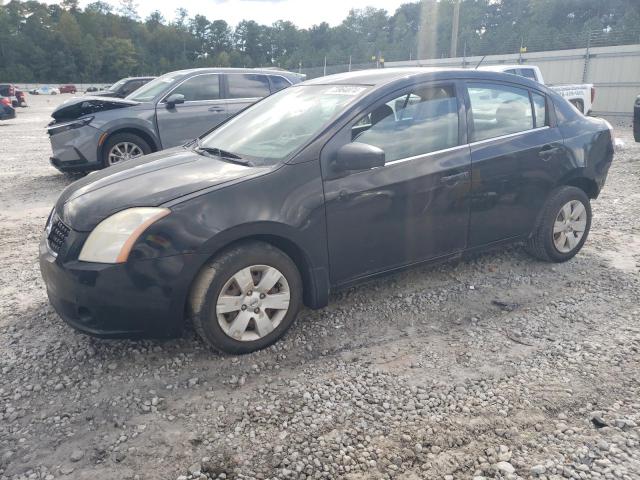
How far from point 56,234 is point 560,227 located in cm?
401

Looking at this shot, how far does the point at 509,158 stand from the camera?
4.05m

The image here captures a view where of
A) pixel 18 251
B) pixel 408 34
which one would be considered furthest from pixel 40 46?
pixel 18 251

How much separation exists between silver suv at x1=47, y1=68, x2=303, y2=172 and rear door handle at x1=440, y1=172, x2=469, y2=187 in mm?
5407

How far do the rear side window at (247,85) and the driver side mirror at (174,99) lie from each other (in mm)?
951

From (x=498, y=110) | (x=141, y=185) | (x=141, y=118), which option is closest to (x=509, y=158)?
(x=498, y=110)

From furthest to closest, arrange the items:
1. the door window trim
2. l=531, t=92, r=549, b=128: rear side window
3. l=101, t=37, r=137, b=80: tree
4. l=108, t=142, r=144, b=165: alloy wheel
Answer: l=101, t=37, r=137, b=80: tree, l=108, t=142, r=144, b=165: alloy wheel, l=531, t=92, r=549, b=128: rear side window, the door window trim

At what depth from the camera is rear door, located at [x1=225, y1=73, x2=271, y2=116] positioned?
8.77 metres

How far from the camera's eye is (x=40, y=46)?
92.6m

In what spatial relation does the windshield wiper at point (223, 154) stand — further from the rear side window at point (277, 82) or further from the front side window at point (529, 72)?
the front side window at point (529, 72)

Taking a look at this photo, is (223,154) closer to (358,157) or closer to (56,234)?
(358,157)

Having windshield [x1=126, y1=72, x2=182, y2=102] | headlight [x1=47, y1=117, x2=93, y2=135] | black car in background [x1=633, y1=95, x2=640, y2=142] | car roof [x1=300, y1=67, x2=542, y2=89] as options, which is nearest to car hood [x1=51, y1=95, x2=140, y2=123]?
headlight [x1=47, y1=117, x2=93, y2=135]

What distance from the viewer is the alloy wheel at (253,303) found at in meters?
3.04

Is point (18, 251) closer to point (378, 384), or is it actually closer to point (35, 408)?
point (35, 408)

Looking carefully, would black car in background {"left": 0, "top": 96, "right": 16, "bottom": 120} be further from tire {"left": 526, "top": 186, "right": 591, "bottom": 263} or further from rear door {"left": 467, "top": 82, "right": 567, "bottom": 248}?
tire {"left": 526, "top": 186, "right": 591, "bottom": 263}
